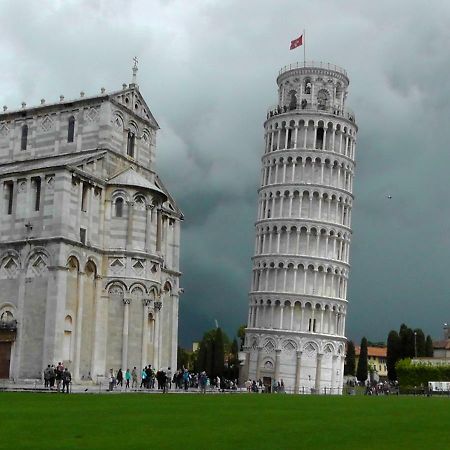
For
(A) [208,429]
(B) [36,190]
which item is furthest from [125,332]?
(A) [208,429]

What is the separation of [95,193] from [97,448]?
38.7 metres

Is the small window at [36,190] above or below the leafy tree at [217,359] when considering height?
above

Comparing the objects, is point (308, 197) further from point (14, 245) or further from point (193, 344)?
point (193, 344)

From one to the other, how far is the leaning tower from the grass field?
6528cm

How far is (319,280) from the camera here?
297 feet

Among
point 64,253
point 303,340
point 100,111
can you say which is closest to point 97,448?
point 64,253

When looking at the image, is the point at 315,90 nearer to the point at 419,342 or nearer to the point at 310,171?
the point at 310,171

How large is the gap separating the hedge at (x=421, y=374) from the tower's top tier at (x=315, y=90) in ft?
97.0

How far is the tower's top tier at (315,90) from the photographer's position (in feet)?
313

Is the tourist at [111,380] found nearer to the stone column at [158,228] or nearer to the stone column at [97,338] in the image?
the stone column at [97,338]

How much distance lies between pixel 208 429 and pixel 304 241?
244ft

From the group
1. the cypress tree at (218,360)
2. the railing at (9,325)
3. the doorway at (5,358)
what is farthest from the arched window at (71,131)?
the cypress tree at (218,360)

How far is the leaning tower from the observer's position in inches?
3529

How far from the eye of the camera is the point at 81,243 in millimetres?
49312
